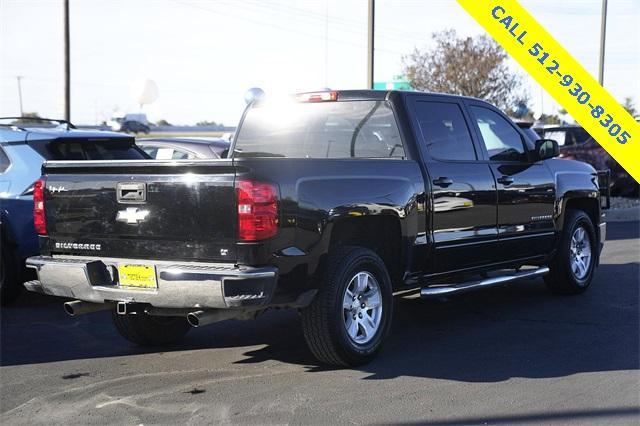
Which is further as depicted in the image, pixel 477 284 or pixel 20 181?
pixel 20 181

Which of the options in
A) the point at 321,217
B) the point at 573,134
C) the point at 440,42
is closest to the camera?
the point at 321,217

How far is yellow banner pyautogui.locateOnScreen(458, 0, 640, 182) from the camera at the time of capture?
198 cm

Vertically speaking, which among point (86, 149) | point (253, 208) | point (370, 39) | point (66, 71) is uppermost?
point (370, 39)

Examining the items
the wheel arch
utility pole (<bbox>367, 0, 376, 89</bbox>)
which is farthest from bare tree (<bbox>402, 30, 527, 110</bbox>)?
the wheel arch

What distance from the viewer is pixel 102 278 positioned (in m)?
5.30

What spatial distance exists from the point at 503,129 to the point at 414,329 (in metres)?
2.12

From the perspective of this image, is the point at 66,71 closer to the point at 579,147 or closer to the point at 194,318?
the point at 579,147

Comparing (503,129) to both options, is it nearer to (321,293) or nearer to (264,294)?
(321,293)

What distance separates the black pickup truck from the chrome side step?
0.06ft

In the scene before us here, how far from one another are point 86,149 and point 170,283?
11.8 feet

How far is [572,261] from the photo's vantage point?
8320 mm

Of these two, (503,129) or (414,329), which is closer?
(414,329)

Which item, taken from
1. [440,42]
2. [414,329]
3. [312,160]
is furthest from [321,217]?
[440,42]

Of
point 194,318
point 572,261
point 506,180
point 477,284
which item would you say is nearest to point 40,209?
point 194,318
